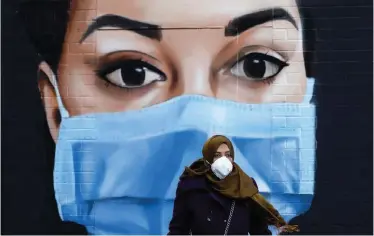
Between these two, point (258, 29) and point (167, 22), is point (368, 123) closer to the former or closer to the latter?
point (258, 29)

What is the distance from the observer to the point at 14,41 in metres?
5.47

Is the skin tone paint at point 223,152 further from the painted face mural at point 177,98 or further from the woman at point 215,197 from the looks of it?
the painted face mural at point 177,98

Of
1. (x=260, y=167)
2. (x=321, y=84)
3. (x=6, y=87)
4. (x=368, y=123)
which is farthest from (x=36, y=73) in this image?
(x=368, y=123)

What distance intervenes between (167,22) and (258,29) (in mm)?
785

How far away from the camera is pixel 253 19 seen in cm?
529

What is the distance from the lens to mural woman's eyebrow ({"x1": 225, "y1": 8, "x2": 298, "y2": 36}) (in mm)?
5273

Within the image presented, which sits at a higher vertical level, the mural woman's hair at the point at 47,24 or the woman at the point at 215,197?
the mural woman's hair at the point at 47,24

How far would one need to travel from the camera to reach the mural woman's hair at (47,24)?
5.40 m

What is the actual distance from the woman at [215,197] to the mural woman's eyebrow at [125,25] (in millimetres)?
2052

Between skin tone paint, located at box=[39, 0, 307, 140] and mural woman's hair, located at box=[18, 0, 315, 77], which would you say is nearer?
skin tone paint, located at box=[39, 0, 307, 140]

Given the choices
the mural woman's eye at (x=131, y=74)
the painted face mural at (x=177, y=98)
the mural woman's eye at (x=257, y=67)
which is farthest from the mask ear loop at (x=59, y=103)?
the mural woman's eye at (x=257, y=67)

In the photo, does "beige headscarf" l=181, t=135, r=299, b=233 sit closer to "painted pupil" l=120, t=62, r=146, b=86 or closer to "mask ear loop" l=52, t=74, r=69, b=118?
"painted pupil" l=120, t=62, r=146, b=86

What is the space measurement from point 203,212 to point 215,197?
108 mm

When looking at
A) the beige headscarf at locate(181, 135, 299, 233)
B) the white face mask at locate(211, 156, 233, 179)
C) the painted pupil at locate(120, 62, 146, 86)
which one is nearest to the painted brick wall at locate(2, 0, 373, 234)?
the painted pupil at locate(120, 62, 146, 86)
